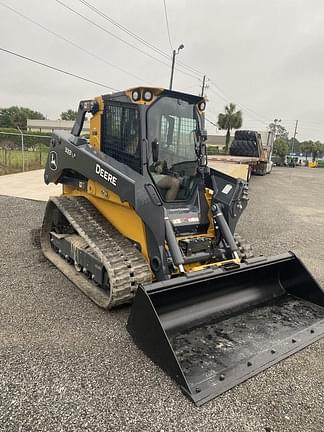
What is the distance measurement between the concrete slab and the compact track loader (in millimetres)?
5742

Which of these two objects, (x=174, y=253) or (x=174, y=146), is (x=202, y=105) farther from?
(x=174, y=253)

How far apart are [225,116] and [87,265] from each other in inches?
1892

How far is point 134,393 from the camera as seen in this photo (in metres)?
2.58

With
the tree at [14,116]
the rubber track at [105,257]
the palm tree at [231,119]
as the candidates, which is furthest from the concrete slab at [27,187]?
the tree at [14,116]

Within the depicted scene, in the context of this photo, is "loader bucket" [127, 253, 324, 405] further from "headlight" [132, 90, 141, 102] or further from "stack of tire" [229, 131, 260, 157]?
"stack of tire" [229, 131, 260, 157]

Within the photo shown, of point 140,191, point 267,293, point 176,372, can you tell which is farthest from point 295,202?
point 176,372

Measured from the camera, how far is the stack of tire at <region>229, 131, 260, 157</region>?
2309 centimetres

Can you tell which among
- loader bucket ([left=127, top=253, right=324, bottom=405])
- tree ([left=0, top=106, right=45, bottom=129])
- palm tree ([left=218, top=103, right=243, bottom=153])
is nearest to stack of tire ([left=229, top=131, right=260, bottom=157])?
loader bucket ([left=127, top=253, right=324, bottom=405])

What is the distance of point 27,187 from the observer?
1165cm

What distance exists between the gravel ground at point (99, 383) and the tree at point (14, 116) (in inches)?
2570

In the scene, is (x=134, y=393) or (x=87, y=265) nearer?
(x=134, y=393)

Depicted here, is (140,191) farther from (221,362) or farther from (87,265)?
(221,362)

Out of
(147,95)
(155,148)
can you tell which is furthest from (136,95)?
(155,148)

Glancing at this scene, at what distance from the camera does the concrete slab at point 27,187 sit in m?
10.4
